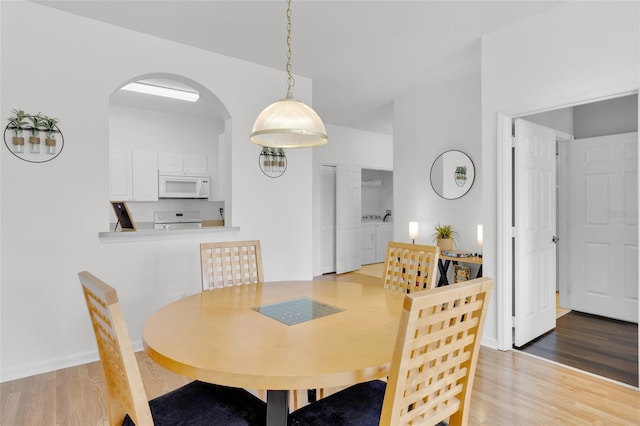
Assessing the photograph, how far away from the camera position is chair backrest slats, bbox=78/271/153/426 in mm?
1045

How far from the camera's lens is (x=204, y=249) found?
236 cm

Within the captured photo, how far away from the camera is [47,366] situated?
8.68 ft

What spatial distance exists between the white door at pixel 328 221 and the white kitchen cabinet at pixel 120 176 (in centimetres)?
302

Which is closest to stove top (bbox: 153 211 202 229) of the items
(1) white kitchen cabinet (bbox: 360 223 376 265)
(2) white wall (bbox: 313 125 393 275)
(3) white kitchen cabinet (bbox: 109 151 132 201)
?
(3) white kitchen cabinet (bbox: 109 151 132 201)

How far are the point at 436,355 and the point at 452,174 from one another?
3.57m

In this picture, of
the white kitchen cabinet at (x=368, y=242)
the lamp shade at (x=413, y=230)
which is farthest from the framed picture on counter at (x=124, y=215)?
the white kitchen cabinet at (x=368, y=242)

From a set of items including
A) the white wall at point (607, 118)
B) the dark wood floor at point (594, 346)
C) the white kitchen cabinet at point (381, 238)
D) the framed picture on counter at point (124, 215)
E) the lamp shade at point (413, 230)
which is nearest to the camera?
the dark wood floor at point (594, 346)

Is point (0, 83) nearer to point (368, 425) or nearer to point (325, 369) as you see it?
point (325, 369)

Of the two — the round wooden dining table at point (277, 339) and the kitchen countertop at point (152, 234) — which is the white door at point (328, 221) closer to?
the kitchen countertop at point (152, 234)

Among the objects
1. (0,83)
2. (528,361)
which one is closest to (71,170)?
(0,83)

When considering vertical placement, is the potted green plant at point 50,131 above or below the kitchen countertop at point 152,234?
above

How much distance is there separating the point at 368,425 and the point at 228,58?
3.39 m

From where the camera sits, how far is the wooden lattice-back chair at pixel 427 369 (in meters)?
1.01

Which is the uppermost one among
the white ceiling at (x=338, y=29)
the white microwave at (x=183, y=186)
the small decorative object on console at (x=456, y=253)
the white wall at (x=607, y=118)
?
the white ceiling at (x=338, y=29)
